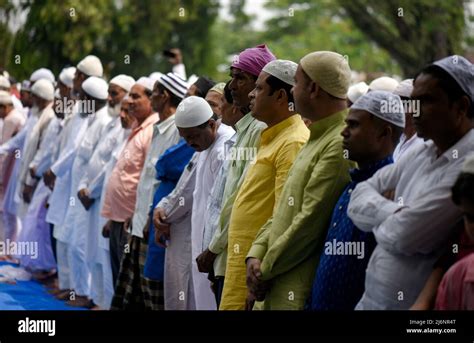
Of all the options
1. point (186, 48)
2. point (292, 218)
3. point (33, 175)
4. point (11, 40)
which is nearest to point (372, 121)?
point (292, 218)

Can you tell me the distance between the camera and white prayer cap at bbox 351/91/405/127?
199 inches

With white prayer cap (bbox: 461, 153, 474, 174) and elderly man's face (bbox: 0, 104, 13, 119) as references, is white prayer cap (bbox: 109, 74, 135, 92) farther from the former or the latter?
white prayer cap (bbox: 461, 153, 474, 174)

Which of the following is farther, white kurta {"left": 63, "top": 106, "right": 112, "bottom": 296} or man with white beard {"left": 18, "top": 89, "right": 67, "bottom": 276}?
man with white beard {"left": 18, "top": 89, "right": 67, "bottom": 276}

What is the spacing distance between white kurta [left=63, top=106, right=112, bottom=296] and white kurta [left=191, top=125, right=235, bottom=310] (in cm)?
302

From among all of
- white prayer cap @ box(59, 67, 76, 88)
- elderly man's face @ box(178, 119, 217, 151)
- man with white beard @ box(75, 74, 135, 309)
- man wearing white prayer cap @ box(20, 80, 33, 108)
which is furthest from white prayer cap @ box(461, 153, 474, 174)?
man wearing white prayer cap @ box(20, 80, 33, 108)

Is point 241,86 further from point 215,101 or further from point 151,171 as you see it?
point 151,171

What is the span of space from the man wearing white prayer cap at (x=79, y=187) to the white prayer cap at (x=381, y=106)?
17.0ft

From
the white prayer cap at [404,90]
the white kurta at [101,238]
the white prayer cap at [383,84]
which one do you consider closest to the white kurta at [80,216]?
the white kurta at [101,238]

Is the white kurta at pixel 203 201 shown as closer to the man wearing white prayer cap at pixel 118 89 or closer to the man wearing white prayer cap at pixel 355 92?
the man wearing white prayer cap at pixel 355 92

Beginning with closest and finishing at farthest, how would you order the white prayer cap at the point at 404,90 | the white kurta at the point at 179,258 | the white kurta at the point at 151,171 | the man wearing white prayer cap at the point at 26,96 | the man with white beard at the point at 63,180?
1. the white prayer cap at the point at 404,90
2. the white kurta at the point at 179,258
3. the white kurta at the point at 151,171
4. the man with white beard at the point at 63,180
5. the man wearing white prayer cap at the point at 26,96

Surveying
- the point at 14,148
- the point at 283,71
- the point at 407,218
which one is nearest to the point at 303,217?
the point at 407,218

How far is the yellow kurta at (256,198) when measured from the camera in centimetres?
588

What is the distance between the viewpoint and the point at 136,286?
320 inches

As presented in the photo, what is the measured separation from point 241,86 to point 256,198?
2.65 ft
